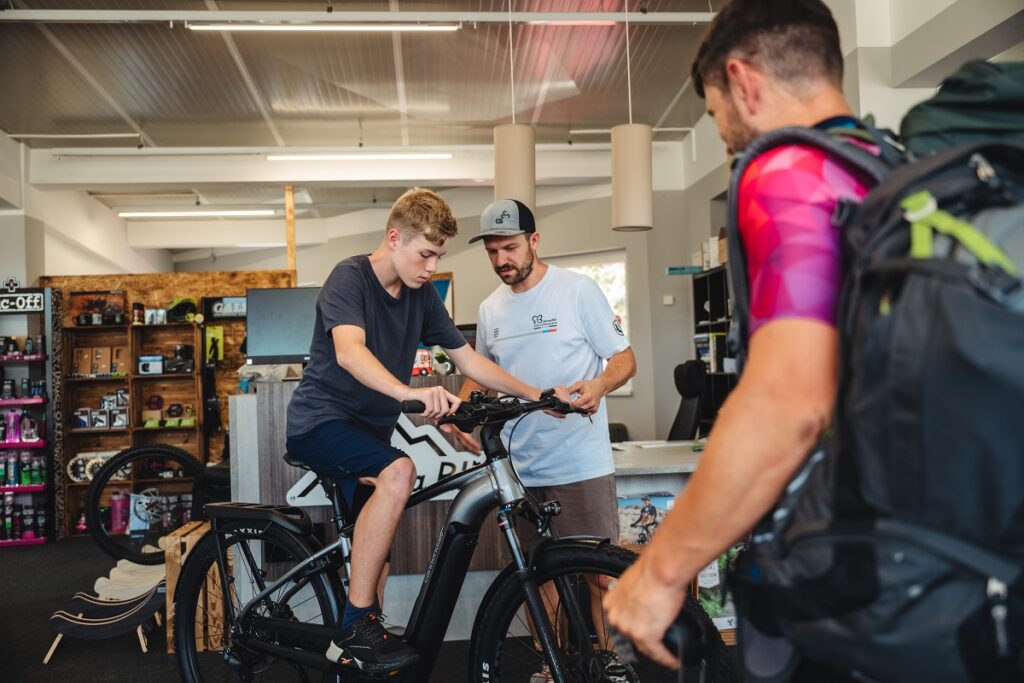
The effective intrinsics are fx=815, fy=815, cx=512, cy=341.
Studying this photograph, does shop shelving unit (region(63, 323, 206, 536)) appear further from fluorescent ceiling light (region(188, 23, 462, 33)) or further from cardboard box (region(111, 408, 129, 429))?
fluorescent ceiling light (region(188, 23, 462, 33))

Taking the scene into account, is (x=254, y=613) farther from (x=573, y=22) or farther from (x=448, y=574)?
(x=573, y=22)

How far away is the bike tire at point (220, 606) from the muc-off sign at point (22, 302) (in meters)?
6.34

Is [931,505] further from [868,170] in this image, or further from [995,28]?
[995,28]

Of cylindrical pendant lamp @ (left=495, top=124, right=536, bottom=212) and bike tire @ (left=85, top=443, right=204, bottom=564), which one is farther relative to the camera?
cylindrical pendant lamp @ (left=495, top=124, right=536, bottom=212)

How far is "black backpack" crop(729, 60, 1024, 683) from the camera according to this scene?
0.67 meters

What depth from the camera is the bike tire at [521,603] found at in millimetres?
1623

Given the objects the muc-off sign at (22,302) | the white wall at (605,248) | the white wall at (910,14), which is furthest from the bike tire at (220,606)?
the white wall at (605,248)

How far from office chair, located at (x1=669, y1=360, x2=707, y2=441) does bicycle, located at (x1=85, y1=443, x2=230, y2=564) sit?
2800mm

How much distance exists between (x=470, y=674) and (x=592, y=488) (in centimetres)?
80

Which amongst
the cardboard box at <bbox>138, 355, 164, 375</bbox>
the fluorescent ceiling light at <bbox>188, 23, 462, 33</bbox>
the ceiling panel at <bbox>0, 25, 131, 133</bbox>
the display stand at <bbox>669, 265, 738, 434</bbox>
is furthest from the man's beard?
the cardboard box at <bbox>138, 355, 164, 375</bbox>

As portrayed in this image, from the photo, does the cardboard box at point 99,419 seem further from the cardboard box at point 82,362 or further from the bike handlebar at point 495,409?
the bike handlebar at point 495,409

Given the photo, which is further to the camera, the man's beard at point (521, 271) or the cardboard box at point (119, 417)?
the cardboard box at point (119, 417)

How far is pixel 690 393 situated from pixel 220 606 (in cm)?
335

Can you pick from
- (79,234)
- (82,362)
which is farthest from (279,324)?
(79,234)
